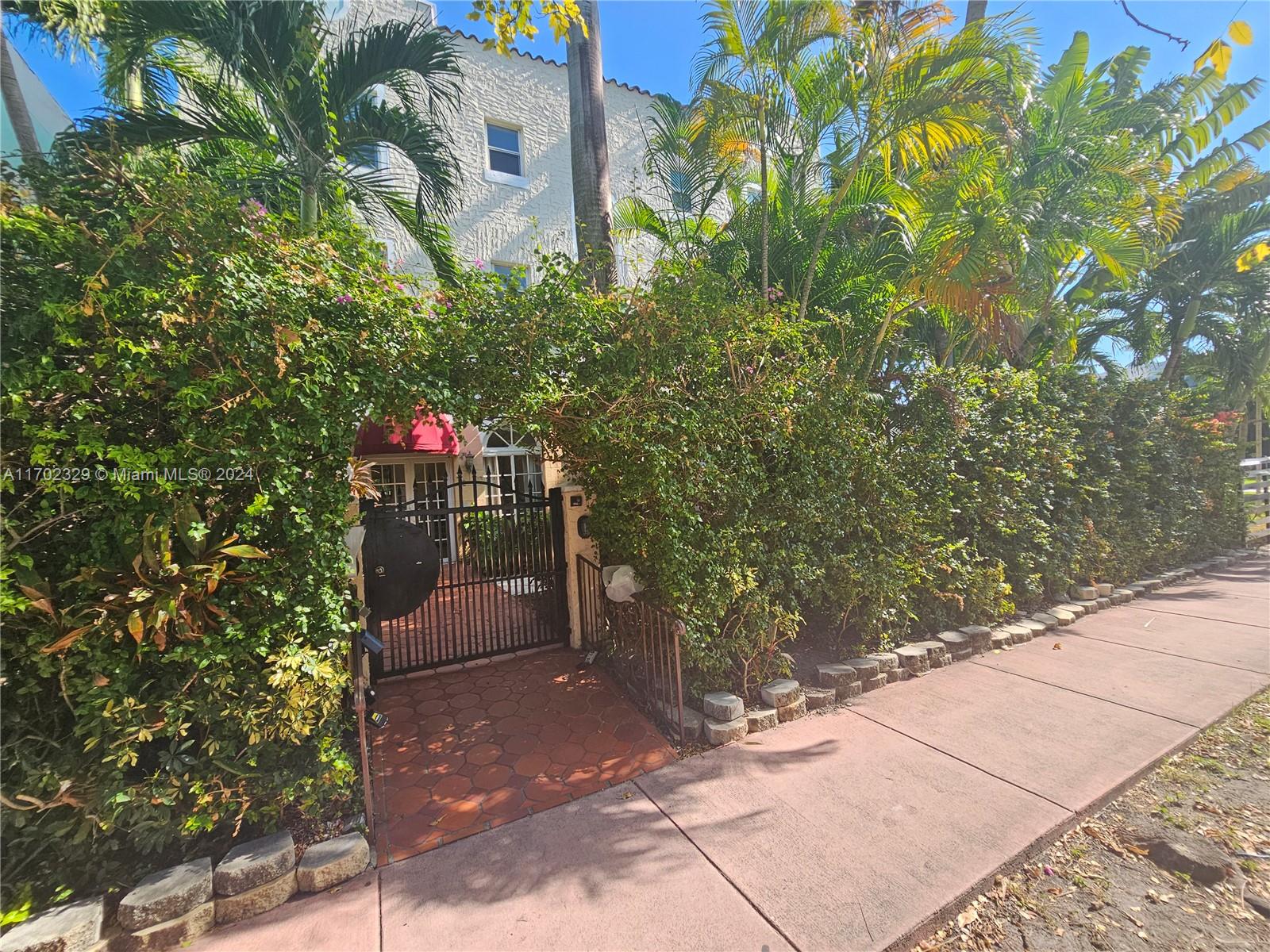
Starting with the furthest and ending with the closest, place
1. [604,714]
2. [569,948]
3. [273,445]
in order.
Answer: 1. [604,714]
2. [273,445]
3. [569,948]

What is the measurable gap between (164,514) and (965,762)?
4.56 metres

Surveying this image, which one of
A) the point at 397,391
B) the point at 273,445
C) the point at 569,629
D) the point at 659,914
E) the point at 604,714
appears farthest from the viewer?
the point at 569,629

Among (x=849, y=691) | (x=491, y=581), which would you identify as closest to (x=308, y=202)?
(x=491, y=581)

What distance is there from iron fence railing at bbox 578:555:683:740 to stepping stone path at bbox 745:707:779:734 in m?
0.51

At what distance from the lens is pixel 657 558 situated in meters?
3.69

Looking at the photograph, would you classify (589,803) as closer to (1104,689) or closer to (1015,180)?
(1104,689)

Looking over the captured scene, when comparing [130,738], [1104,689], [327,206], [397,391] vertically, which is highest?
[327,206]

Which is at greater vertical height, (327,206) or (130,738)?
(327,206)

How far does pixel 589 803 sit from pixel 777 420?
298 centimetres

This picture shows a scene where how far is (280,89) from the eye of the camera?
517 centimetres

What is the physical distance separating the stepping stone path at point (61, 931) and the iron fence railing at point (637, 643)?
292cm

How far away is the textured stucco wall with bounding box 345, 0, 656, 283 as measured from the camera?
9773 millimetres

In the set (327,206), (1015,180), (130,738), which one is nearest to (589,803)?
(130,738)

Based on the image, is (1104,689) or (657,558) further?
(1104,689)
